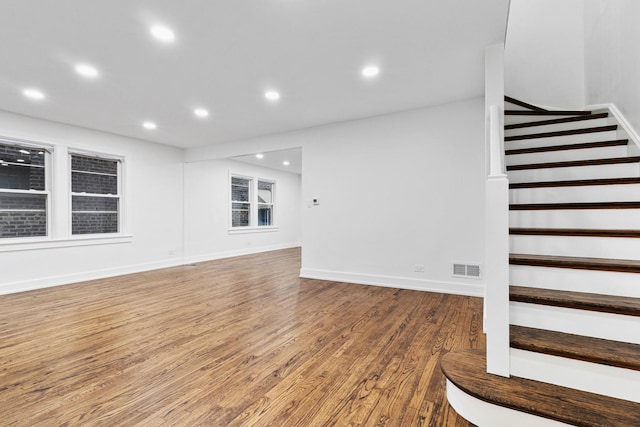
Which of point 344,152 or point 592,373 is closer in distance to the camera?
point 592,373

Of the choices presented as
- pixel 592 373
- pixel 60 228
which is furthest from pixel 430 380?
pixel 60 228

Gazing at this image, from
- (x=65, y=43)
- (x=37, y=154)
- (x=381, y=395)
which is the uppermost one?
(x=65, y=43)

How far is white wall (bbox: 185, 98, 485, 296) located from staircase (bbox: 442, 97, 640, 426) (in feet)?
4.72

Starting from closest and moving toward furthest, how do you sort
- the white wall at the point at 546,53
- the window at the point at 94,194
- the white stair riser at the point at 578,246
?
1. the white stair riser at the point at 578,246
2. the white wall at the point at 546,53
3. the window at the point at 94,194

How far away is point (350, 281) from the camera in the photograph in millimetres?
4750

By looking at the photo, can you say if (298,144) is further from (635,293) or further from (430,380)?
(635,293)

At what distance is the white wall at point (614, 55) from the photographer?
2627 mm

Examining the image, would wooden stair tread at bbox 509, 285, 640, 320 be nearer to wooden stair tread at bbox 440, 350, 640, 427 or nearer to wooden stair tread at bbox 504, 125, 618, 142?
wooden stair tread at bbox 440, 350, 640, 427

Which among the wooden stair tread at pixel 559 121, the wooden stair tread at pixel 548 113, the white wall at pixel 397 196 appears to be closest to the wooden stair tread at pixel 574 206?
the white wall at pixel 397 196

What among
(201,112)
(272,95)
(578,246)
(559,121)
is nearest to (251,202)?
(201,112)

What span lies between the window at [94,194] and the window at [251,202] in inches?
111

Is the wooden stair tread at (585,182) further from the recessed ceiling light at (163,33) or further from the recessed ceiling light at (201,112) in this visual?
the recessed ceiling light at (201,112)

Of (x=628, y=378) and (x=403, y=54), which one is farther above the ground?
(x=403, y=54)

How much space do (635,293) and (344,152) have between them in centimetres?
370
